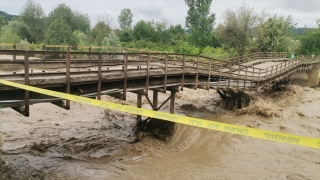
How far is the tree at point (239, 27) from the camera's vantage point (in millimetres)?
37656

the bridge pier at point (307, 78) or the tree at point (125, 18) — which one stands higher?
the tree at point (125, 18)

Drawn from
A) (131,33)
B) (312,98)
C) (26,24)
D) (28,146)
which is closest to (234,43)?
(312,98)

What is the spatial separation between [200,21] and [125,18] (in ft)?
143

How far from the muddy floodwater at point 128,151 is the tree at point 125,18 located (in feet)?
255

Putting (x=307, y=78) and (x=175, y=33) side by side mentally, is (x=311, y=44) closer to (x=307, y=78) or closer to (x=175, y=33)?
(x=307, y=78)

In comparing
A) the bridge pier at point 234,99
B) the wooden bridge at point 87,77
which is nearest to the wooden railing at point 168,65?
the wooden bridge at point 87,77

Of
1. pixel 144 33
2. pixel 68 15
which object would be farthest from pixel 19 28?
pixel 144 33

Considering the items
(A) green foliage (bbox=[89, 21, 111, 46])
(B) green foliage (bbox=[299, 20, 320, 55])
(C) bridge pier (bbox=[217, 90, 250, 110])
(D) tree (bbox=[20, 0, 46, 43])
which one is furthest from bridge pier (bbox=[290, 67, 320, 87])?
(D) tree (bbox=[20, 0, 46, 43])

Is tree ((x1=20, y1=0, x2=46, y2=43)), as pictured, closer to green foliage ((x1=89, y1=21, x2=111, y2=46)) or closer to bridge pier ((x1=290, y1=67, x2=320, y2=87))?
green foliage ((x1=89, y1=21, x2=111, y2=46))

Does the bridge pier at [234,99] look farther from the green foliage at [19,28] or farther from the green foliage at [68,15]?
the green foliage at [68,15]

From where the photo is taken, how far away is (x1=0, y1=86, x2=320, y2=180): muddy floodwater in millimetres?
8516

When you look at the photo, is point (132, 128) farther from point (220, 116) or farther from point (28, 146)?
point (220, 116)

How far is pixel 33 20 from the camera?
51.6 m

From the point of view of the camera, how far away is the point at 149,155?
988 centimetres
